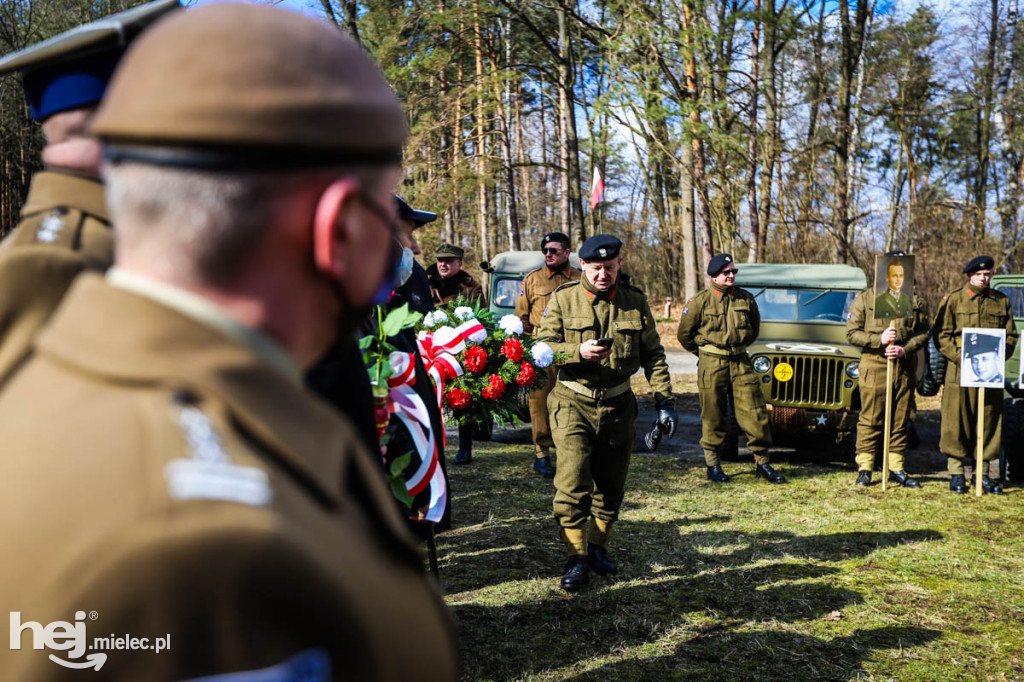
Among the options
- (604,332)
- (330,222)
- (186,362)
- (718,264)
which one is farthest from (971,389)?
(186,362)

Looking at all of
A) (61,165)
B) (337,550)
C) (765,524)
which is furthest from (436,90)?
(337,550)

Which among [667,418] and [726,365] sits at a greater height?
[726,365]

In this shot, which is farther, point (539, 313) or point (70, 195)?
point (539, 313)

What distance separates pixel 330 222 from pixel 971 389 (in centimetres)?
859

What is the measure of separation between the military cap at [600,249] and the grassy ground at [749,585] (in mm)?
2068

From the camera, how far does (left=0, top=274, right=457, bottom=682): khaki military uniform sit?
64cm

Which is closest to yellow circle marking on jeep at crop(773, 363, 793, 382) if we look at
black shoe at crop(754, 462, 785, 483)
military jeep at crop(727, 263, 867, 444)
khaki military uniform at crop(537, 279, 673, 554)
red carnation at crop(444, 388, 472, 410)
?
military jeep at crop(727, 263, 867, 444)

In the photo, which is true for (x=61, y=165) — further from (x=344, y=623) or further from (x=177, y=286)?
(x=344, y=623)

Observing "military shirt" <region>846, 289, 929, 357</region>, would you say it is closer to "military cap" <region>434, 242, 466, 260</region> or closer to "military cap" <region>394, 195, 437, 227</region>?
"military cap" <region>434, 242, 466, 260</region>

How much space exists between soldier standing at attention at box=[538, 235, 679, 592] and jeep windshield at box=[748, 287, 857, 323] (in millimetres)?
4708

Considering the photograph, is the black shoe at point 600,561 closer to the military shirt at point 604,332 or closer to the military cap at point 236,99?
the military shirt at point 604,332

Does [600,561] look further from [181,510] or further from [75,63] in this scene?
[181,510]

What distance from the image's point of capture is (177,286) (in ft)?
2.50

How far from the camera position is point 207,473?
2.21ft
